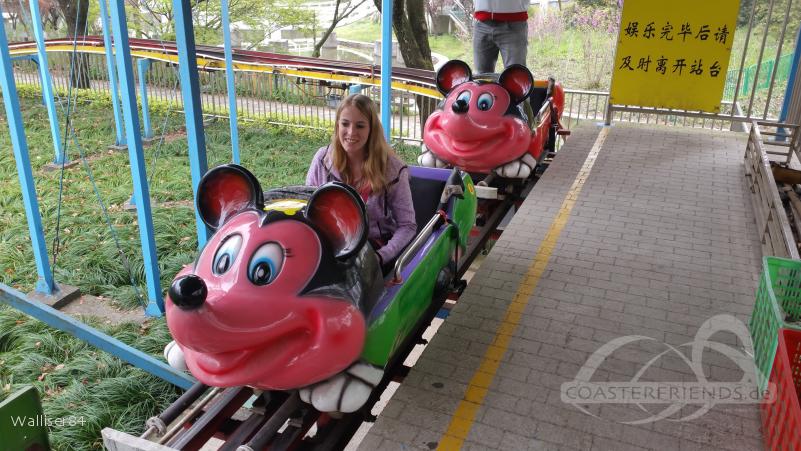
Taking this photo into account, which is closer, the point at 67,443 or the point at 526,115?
the point at 67,443

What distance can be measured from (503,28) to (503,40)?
0.13m

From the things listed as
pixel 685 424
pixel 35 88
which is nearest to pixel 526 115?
pixel 685 424

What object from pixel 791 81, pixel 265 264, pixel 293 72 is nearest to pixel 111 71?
pixel 293 72

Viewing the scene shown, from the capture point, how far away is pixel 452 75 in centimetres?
573

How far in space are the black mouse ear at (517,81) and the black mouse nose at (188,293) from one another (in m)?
3.82

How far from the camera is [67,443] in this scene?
12.0 ft

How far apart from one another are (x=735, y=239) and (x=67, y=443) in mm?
4397

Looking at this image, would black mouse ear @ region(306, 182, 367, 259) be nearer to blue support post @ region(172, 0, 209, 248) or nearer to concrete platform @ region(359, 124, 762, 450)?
concrete platform @ region(359, 124, 762, 450)

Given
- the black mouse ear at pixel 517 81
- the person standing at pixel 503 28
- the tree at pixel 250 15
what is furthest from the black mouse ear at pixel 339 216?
the tree at pixel 250 15

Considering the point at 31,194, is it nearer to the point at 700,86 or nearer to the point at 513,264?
the point at 513,264

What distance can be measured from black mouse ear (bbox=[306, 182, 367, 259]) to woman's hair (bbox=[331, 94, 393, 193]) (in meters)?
0.71

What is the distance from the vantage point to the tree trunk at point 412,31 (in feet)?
33.7

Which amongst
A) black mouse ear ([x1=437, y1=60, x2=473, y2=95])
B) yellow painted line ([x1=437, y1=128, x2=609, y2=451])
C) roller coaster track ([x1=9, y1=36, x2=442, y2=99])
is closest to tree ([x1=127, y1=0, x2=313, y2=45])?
roller coaster track ([x1=9, y1=36, x2=442, y2=99])

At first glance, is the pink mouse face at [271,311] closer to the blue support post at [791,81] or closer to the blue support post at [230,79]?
the blue support post at [230,79]
